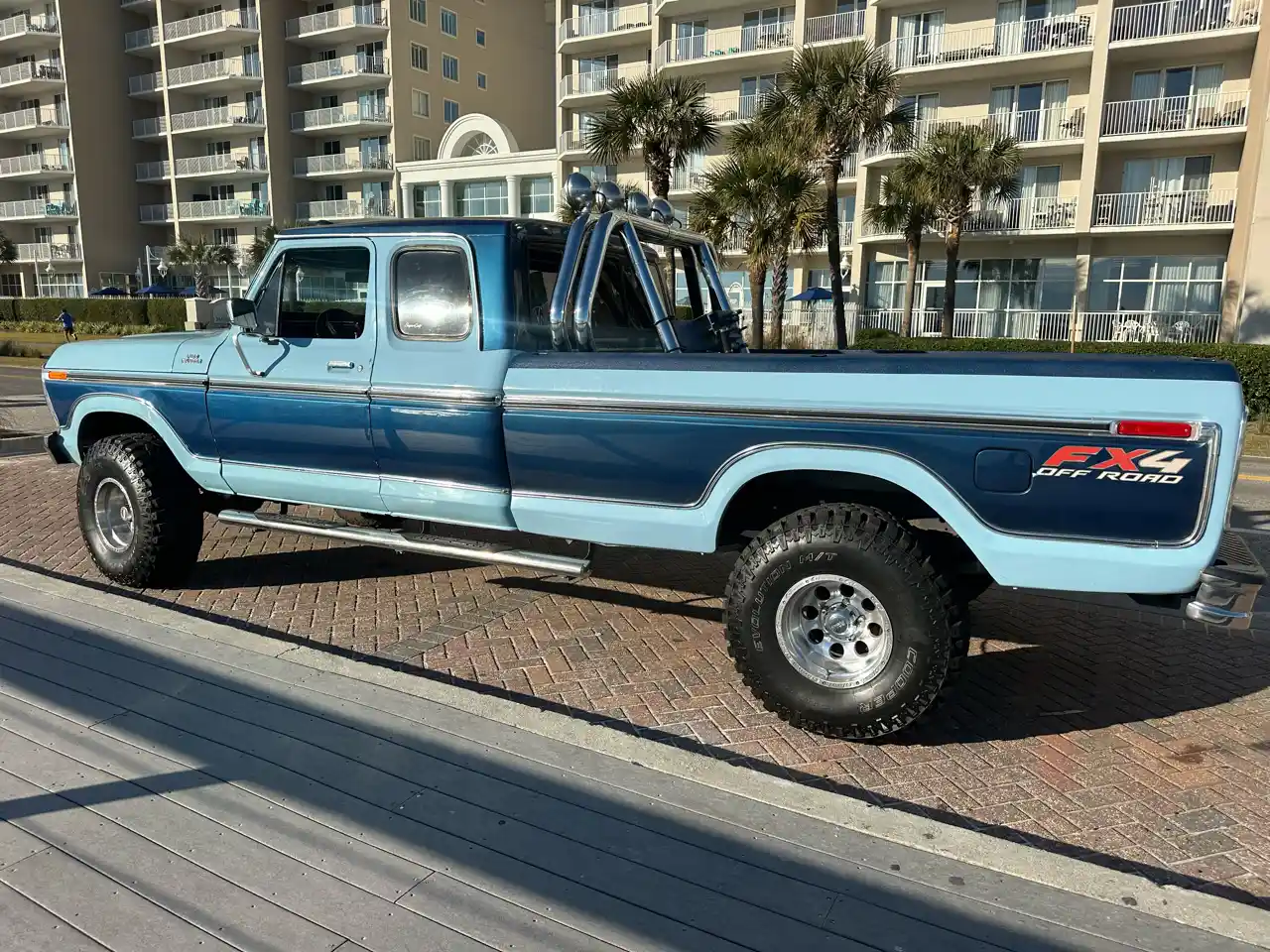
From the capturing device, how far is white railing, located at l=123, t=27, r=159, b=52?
53406 millimetres

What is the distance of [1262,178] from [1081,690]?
28.7 m

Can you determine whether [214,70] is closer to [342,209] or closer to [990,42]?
[342,209]

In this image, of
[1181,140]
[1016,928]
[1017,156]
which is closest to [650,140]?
[1017,156]

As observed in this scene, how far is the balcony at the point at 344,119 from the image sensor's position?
156ft

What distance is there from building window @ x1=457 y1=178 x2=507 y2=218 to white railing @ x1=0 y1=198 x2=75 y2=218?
1146 inches

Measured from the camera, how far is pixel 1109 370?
3.18m

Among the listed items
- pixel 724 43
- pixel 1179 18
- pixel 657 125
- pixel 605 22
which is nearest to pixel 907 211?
pixel 1179 18

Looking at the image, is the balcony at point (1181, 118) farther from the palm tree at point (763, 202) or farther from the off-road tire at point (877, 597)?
the off-road tire at point (877, 597)

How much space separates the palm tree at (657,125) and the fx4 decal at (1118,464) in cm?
2089

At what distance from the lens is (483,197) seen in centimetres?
4231

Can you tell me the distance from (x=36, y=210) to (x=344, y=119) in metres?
23.5

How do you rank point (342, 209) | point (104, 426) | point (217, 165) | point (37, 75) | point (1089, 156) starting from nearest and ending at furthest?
point (104, 426)
point (1089, 156)
point (342, 209)
point (217, 165)
point (37, 75)

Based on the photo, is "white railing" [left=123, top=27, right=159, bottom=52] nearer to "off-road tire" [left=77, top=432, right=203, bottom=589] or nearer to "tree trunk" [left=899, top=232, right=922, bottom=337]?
"tree trunk" [left=899, top=232, right=922, bottom=337]

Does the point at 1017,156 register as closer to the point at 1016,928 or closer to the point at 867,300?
the point at 867,300
